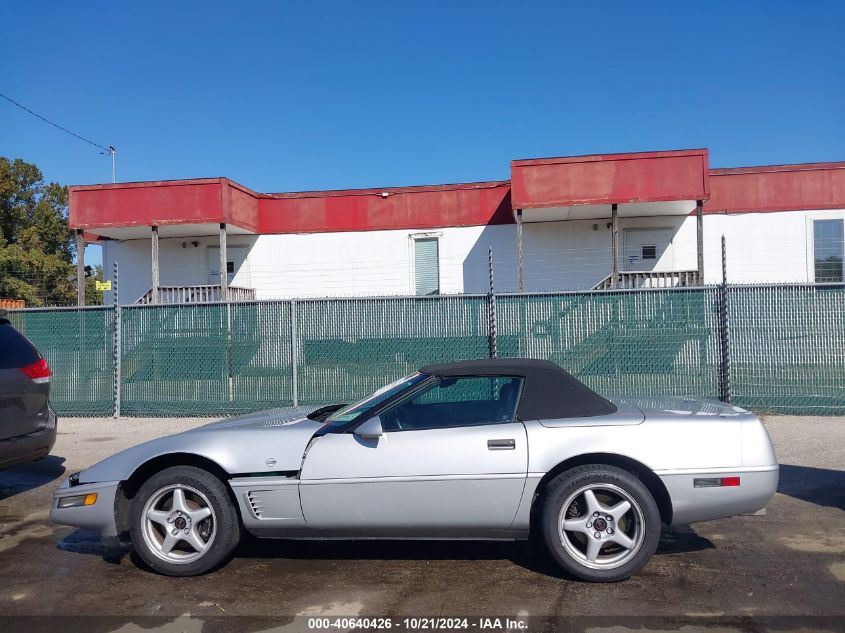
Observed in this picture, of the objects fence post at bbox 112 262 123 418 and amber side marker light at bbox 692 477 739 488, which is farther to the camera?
fence post at bbox 112 262 123 418

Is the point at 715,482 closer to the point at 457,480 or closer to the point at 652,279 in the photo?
the point at 457,480

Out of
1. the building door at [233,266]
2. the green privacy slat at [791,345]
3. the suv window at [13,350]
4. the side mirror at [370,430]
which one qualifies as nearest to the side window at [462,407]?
the side mirror at [370,430]

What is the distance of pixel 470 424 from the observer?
4.56 m

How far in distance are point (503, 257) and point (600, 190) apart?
3.42 m

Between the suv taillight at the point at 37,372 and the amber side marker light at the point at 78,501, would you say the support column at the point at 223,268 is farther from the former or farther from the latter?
the amber side marker light at the point at 78,501

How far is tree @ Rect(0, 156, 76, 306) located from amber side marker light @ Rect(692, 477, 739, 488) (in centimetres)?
2937

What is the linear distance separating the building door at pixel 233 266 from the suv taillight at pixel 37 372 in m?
14.1

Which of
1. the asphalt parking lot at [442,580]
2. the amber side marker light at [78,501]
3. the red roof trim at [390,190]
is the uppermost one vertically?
the red roof trim at [390,190]

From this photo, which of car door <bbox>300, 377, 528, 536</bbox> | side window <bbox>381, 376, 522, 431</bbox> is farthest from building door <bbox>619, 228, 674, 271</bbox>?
car door <bbox>300, 377, 528, 536</bbox>

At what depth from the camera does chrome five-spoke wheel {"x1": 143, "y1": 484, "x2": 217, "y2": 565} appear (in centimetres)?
455

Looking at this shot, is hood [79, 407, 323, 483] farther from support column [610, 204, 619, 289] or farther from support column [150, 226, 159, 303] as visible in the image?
support column [150, 226, 159, 303]

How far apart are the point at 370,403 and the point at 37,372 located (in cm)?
362

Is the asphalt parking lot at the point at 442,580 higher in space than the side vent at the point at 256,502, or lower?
lower

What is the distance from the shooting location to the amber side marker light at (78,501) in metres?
4.62
